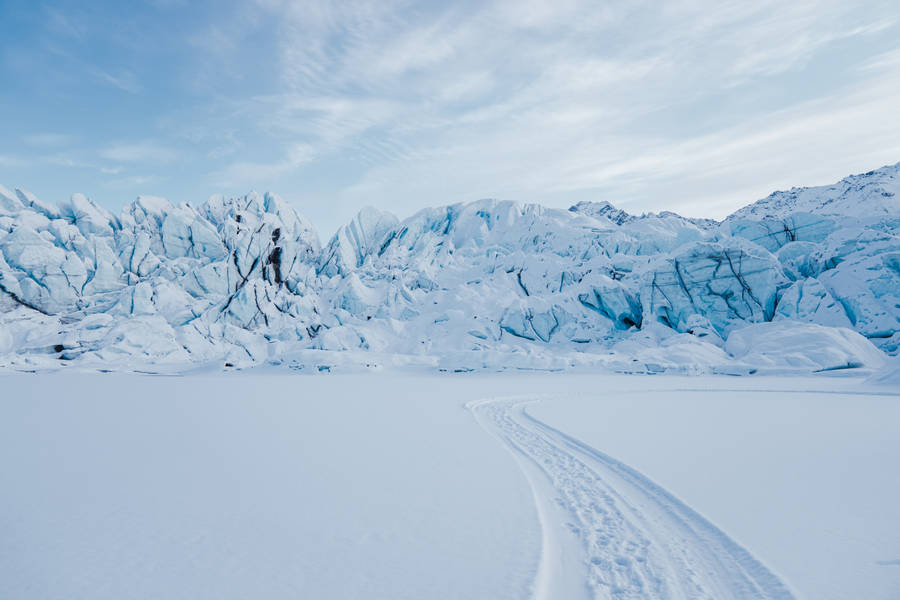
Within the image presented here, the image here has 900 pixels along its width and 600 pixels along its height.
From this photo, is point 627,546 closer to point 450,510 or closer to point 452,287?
point 450,510

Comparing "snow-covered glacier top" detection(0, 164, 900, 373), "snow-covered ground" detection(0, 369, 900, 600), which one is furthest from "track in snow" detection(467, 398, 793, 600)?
"snow-covered glacier top" detection(0, 164, 900, 373)

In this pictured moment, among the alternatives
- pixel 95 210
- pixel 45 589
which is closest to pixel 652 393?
pixel 45 589

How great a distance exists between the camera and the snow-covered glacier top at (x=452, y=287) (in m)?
39.7

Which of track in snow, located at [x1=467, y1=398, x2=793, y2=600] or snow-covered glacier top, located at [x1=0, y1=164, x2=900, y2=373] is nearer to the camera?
track in snow, located at [x1=467, y1=398, x2=793, y2=600]

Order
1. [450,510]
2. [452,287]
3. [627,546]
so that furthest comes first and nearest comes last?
1. [452,287]
2. [450,510]
3. [627,546]

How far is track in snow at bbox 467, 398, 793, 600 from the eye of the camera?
13.8 feet

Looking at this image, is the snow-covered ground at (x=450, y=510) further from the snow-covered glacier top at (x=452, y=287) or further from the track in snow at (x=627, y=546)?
the snow-covered glacier top at (x=452, y=287)

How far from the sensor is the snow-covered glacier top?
130ft

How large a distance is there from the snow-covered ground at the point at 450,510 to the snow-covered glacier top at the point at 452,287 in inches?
1146

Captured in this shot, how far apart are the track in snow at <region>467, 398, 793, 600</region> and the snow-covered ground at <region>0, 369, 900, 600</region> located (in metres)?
0.03

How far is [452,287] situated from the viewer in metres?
74.1

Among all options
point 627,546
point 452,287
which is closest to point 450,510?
point 627,546

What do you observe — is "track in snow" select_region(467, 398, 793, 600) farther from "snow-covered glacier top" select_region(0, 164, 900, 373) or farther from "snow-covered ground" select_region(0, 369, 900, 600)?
"snow-covered glacier top" select_region(0, 164, 900, 373)

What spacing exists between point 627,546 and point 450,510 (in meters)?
2.38
